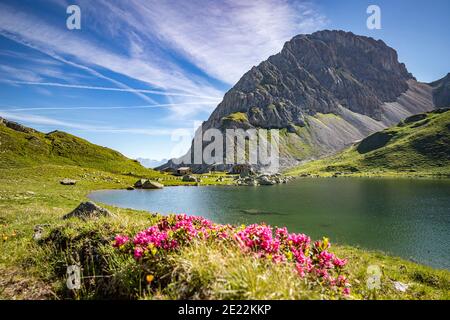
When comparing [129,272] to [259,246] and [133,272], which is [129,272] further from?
[259,246]

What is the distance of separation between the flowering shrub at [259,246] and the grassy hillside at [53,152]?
122 metres

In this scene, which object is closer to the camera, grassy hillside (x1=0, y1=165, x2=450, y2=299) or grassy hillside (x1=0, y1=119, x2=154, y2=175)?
grassy hillside (x1=0, y1=165, x2=450, y2=299)

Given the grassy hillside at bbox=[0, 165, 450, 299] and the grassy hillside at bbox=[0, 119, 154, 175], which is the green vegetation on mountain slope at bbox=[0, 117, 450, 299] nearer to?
the grassy hillside at bbox=[0, 165, 450, 299]

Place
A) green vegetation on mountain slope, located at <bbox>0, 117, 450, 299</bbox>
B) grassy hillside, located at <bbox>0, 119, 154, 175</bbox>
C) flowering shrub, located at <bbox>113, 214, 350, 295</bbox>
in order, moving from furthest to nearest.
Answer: grassy hillside, located at <bbox>0, 119, 154, 175</bbox>
flowering shrub, located at <bbox>113, 214, 350, 295</bbox>
green vegetation on mountain slope, located at <bbox>0, 117, 450, 299</bbox>

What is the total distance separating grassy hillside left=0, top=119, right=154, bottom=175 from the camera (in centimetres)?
11449

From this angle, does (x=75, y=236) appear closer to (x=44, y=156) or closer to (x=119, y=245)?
(x=119, y=245)

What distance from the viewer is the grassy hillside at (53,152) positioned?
114 metres

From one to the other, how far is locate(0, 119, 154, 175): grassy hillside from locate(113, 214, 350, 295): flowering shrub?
12153 cm

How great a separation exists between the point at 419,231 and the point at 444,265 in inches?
536

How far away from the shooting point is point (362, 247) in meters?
29.6

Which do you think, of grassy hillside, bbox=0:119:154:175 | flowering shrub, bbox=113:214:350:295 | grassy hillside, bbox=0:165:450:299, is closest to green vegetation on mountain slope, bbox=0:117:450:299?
grassy hillside, bbox=0:165:450:299
